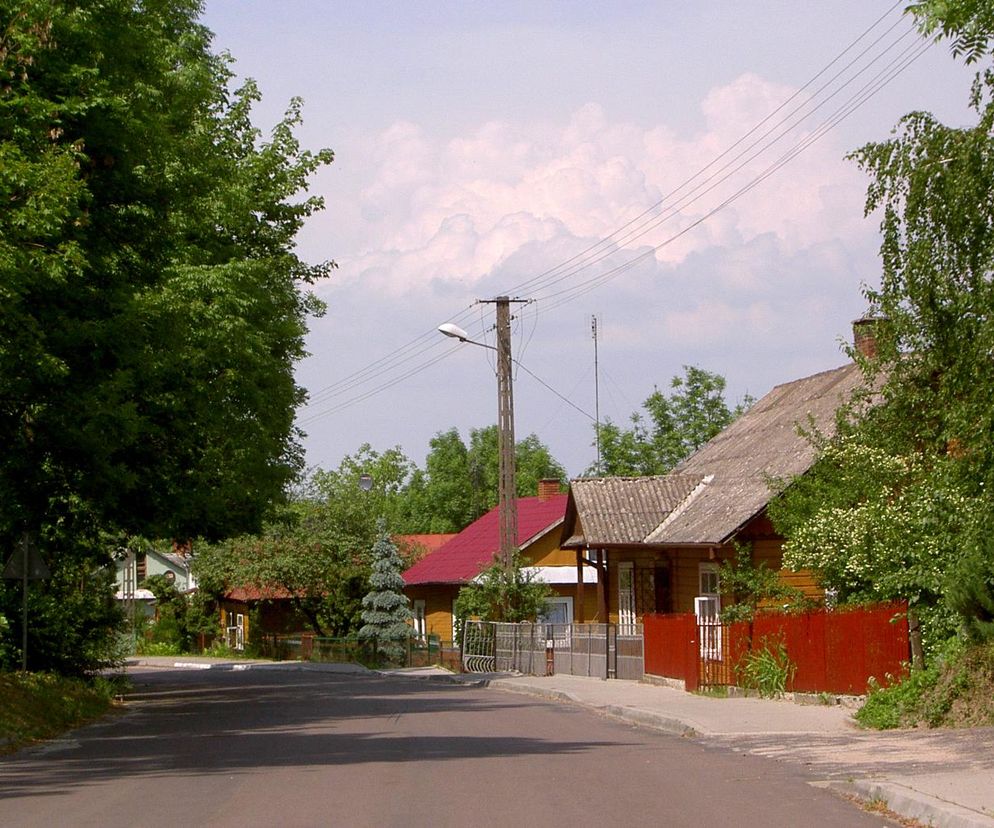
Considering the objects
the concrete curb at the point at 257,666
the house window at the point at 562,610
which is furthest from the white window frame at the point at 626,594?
the house window at the point at 562,610

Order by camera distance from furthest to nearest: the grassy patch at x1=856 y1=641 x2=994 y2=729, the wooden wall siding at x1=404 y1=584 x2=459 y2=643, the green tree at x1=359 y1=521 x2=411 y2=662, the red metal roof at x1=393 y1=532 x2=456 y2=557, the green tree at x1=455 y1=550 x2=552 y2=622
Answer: the red metal roof at x1=393 y1=532 x2=456 y2=557 → the wooden wall siding at x1=404 y1=584 x2=459 y2=643 → the green tree at x1=359 y1=521 x2=411 y2=662 → the green tree at x1=455 y1=550 x2=552 y2=622 → the grassy patch at x1=856 y1=641 x2=994 y2=729

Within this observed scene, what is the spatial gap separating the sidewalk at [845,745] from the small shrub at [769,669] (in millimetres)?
318

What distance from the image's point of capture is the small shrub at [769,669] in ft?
79.0

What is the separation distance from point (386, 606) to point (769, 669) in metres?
31.1

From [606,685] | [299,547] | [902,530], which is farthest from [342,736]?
[299,547]

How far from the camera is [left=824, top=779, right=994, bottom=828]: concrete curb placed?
10.1 metres

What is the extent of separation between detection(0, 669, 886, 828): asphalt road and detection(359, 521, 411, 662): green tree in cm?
2885

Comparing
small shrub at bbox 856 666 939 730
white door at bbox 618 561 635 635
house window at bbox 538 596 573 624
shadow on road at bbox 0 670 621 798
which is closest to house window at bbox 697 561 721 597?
white door at bbox 618 561 635 635

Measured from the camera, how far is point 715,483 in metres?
36.7

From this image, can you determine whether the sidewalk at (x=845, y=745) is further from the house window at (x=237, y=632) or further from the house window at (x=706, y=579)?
the house window at (x=237, y=632)

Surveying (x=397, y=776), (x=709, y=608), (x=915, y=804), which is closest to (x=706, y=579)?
(x=709, y=608)

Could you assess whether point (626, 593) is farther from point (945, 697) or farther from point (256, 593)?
point (256, 593)

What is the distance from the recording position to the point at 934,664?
60.3ft

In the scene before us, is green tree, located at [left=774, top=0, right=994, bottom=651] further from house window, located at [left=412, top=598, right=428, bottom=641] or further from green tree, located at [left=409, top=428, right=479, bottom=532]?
green tree, located at [left=409, top=428, right=479, bottom=532]
